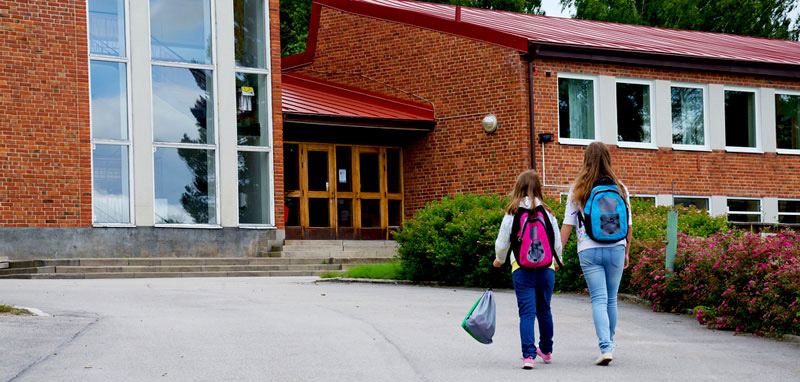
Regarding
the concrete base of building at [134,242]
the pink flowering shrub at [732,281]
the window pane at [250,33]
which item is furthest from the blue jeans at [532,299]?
the window pane at [250,33]

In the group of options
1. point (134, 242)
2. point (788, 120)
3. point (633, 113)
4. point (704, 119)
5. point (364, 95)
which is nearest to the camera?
point (134, 242)

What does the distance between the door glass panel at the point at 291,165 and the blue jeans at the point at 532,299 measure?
17171mm

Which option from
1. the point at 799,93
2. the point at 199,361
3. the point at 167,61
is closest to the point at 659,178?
the point at 799,93

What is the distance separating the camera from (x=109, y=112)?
2092cm

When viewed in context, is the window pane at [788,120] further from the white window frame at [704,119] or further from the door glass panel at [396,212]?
the door glass panel at [396,212]

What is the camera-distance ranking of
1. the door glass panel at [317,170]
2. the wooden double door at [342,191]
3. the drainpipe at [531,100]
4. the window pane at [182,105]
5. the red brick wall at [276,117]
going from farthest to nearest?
the door glass panel at [317,170]
the wooden double door at [342,191]
the drainpipe at [531,100]
the red brick wall at [276,117]
the window pane at [182,105]

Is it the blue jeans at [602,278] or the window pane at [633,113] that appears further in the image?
the window pane at [633,113]

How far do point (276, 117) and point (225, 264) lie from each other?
12.4 ft

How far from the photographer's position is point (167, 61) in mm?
21562

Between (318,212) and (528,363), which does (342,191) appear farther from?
(528,363)

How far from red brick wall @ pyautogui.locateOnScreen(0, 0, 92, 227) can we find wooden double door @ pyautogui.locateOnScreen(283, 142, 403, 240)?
18.6ft

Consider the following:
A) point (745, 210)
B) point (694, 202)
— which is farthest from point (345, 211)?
point (745, 210)

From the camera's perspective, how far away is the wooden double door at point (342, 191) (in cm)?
2522

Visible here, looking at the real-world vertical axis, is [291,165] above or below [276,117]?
below
